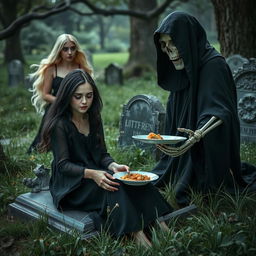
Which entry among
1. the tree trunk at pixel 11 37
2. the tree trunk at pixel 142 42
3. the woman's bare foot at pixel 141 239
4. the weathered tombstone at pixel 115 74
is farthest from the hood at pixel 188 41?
the tree trunk at pixel 11 37

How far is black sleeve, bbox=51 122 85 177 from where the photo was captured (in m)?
3.81

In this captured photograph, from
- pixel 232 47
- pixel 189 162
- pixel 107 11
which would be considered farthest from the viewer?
pixel 107 11

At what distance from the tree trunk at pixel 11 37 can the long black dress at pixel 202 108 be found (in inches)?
698

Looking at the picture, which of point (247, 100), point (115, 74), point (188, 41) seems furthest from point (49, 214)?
point (115, 74)

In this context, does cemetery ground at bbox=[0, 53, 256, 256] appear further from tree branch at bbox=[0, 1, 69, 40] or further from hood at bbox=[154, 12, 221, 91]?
tree branch at bbox=[0, 1, 69, 40]

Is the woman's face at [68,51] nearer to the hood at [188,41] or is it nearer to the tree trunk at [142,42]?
the hood at [188,41]

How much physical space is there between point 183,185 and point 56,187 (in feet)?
4.19

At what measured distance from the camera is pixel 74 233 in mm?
3553

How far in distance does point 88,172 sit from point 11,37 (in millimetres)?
19043

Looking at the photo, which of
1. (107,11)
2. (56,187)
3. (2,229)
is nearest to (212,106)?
(56,187)

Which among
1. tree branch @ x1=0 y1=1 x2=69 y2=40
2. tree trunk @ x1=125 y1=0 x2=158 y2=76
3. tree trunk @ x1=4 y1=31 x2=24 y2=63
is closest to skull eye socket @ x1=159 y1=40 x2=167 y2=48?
tree branch @ x1=0 y1=1 x2=69 y2=40

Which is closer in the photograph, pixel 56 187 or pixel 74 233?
pixel 74 233

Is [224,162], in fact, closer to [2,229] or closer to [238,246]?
[238,246]

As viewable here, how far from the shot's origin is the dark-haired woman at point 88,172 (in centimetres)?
358
